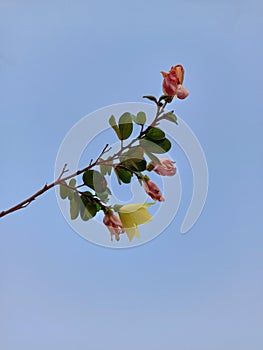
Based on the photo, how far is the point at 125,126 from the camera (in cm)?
103

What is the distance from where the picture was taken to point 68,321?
1.03 m

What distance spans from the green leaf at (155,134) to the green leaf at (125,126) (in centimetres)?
5

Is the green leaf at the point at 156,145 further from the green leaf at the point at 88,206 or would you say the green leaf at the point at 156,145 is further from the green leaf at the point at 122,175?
the green leaf at the point at 88,206

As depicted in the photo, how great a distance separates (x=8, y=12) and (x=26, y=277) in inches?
30.6

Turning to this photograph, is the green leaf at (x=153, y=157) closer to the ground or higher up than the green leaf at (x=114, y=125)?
closer to the ground

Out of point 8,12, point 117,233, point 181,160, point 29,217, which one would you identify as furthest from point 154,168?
point 8,12

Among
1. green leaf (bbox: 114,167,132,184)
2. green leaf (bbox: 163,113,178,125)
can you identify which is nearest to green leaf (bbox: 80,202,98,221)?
green leaf (bbox: 114,167,132,184)

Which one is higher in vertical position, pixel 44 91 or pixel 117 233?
pixel 44 91

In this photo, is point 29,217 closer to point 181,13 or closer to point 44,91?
point 44,91

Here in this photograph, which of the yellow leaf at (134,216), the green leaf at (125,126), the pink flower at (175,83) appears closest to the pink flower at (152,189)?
the yellow leaf at (134,216)

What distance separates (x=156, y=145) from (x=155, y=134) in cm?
3

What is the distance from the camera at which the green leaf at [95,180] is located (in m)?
1.01

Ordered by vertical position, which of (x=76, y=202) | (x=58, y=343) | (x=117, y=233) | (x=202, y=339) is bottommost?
(x=202, y=339)

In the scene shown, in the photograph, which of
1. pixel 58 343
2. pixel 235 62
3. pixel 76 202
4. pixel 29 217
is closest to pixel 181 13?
pixel 235 62
